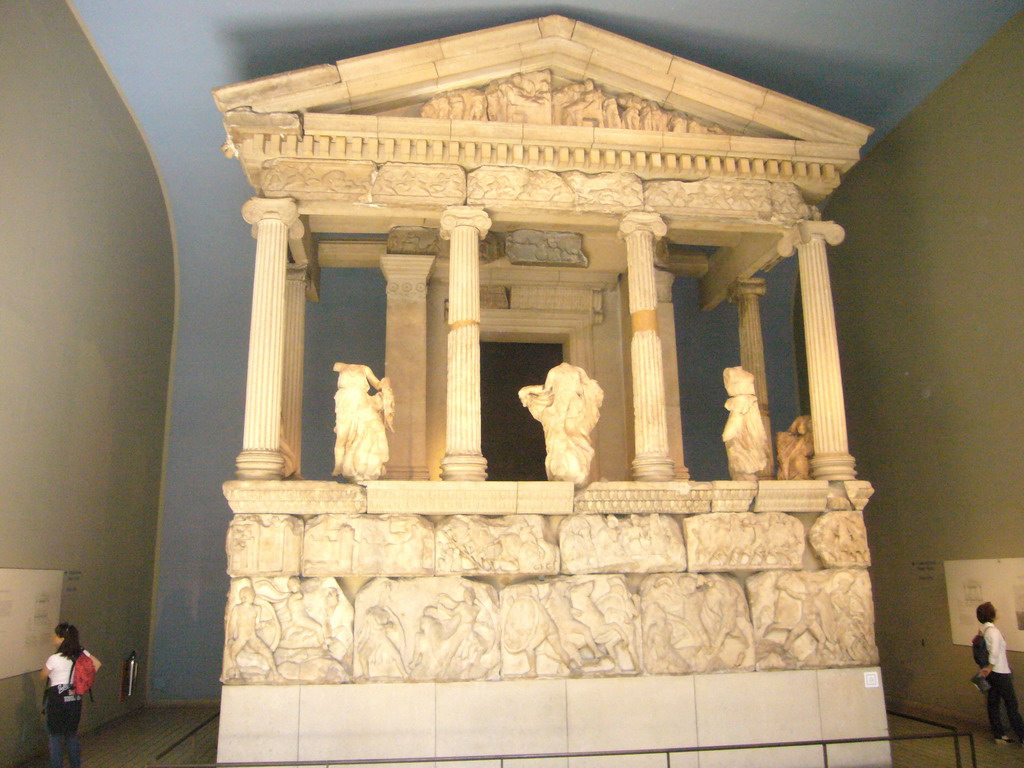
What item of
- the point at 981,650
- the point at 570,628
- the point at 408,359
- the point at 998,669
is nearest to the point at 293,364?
the point at 408,359

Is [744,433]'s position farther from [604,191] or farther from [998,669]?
[998,669]

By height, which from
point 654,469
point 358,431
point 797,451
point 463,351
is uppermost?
point 463,351

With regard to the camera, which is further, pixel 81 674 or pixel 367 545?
pixel 367 545

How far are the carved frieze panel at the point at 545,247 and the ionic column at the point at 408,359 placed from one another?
105 cm

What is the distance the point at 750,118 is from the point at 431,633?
6.00m

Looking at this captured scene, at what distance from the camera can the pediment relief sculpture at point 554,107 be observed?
28.1ft

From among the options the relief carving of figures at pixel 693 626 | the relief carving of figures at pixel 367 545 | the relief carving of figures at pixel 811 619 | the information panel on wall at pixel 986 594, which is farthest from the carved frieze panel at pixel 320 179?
the information panel on wall at pixel 986 594

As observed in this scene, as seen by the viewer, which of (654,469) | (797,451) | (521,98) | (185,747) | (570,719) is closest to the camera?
(570,719)

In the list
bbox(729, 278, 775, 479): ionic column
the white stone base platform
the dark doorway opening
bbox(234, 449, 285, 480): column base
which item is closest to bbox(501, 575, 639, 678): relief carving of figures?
the white stone base platform

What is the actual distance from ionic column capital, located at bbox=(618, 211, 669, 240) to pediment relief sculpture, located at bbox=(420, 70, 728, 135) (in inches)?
35.6

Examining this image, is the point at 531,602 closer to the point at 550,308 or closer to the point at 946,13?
the point at 550,308

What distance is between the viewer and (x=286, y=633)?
6965 millimetres

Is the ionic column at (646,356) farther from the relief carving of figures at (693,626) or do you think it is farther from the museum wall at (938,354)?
the museum wall at (938,354)

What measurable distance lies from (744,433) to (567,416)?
71.0 inches
